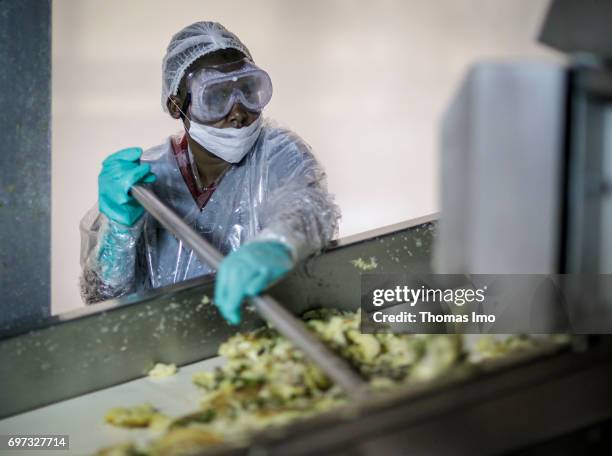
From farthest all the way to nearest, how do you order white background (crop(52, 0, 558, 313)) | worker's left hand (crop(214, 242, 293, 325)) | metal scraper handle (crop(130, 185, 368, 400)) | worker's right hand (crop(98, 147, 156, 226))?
white background (crop(52, 0, 558, 313))
worker's right hand (crop(98, 147, 156, 226))
worker's left hand (crop(214, 242, 293, 325))
metal scraper handle (crop(130, 185, 368, 400))

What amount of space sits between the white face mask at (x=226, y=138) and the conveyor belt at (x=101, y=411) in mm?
803

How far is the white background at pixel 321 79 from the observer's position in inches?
174

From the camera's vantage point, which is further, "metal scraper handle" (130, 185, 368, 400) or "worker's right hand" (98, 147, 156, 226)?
"worker's right hand" (98, 147, 156, 226)

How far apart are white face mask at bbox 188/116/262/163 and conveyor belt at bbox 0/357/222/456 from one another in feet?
2.64

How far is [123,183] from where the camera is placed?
2109mm

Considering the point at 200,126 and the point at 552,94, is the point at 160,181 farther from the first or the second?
the point at 552,94

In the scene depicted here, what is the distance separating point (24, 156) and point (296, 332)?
3.80 ft

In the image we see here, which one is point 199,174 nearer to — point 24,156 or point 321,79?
point 24,156

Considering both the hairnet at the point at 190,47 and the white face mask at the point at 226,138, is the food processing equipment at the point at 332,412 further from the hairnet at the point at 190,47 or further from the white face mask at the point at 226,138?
the hairnet at the point at 190,47

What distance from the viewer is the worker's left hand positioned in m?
1.44

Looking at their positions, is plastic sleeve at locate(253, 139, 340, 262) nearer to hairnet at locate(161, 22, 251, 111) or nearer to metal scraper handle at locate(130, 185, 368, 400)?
metal scraper handle at locate(130, 185, 368, 400)

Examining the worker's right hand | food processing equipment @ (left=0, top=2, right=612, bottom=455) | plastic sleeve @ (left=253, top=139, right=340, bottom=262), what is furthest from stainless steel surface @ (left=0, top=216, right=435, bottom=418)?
food processing equipment @ (left=0, top=2, right=612, bottom=455)

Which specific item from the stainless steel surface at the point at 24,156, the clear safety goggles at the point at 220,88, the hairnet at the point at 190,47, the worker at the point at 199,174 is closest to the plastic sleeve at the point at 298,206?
the worker at the point at 199,174

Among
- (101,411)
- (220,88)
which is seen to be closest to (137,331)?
(101,411)
